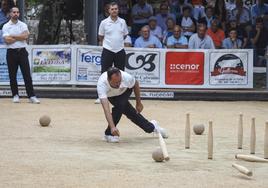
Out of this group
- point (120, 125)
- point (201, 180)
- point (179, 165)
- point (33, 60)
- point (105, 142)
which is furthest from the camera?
point (33, 60)

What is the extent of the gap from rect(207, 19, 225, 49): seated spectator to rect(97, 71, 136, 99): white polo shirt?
7596 mm

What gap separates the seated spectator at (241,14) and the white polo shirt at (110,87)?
29.7ft

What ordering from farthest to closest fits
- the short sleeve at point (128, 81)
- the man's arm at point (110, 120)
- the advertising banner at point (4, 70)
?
the advertising banner at point (4, 70) < the short sleeve at point (128, 81) < the man's arm at point (110, 120)

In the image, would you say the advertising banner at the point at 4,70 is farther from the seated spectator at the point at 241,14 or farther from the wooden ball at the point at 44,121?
the seated spectator at the point at 241,14

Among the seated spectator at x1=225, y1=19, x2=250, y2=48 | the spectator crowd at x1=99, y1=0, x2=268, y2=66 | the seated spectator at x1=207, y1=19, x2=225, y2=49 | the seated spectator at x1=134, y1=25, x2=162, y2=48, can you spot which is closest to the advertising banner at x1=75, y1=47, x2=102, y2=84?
the spectator crowd at x1=99, y1=0, x2=268, y2=66

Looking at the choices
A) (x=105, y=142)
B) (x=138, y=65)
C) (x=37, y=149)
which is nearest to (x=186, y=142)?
(x=105, y=142)

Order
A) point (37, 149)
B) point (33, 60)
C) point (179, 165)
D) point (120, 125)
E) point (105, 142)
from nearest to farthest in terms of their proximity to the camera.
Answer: point (179, 165), point (37, 149), point (105, 142), point (120, 125), point (33, 60)

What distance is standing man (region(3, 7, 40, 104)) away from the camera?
1561 centimetres

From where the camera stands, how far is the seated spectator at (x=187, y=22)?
1891 cm

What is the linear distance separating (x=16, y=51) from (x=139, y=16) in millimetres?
4481

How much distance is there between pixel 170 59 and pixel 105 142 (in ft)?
21.5

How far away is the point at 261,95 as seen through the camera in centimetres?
1753

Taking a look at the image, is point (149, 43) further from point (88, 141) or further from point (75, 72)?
point (88, 141)

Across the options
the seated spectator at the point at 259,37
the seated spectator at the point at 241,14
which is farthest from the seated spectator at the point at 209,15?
the seated spectator at the point at 259,37
